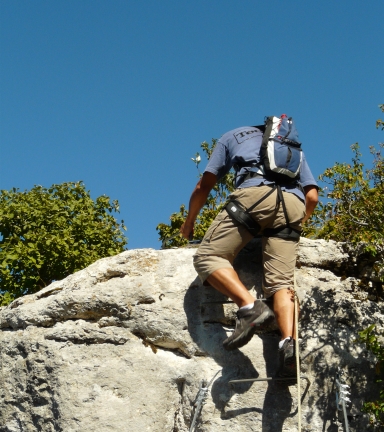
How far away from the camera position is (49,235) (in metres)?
11.9

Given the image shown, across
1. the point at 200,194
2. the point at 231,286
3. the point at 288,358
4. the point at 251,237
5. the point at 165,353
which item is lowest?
the point at 288,358

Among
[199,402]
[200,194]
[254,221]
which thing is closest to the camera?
[199,402]

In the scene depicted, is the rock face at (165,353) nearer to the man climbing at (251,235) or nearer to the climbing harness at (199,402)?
the climbing harness at (199,402)

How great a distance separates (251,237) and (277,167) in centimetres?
61

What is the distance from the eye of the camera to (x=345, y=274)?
243 inches

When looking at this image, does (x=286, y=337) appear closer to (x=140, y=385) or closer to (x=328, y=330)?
(x=328, y=330)

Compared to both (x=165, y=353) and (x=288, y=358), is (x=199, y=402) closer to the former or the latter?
(x=165, y=353)

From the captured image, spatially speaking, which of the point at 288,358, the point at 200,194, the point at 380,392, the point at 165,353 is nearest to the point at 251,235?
the point at 200,194

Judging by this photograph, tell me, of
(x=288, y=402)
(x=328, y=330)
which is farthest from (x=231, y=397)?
(x=328, y=330)

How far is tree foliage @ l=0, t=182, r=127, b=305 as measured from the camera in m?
11.7

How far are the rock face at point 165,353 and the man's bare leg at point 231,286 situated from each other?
349mm

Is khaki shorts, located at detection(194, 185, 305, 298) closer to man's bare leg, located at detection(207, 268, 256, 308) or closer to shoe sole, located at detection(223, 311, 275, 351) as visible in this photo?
man's bare leg, located at detection(207, 268, 256, 308)

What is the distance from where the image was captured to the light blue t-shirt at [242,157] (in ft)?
18.8

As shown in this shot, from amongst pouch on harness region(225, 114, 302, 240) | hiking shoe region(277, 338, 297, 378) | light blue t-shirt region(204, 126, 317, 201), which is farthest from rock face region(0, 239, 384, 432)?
light blue t-shirt region(204, 126, 317, 201)
